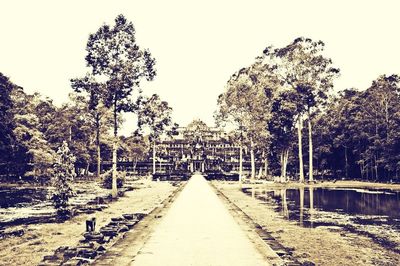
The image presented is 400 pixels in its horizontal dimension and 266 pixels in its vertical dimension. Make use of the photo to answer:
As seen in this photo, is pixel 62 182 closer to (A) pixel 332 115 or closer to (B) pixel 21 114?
(B) pixel 21 114

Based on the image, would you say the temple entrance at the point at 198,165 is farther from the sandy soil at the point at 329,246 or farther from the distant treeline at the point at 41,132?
the sandy soil at the point at 329,246

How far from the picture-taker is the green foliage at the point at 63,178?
2286 cm

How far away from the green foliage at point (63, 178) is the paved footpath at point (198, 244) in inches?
304

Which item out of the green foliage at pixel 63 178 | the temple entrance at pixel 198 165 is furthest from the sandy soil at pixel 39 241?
the temple entrance at pixel 198 165

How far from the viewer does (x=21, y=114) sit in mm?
56156

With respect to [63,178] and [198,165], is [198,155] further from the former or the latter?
[63,178]

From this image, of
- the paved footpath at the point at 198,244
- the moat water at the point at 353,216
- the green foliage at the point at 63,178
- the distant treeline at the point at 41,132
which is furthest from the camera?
the distant treeline at the point at 41,132

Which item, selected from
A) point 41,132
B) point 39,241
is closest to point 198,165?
point 41,132

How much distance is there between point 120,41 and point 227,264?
27.9 metres

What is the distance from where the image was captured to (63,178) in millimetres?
23734

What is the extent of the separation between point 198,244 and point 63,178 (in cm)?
1442

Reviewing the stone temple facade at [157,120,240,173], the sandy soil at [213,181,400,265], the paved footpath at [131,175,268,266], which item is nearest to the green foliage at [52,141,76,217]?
the paved footpath at [131,175,268,266]

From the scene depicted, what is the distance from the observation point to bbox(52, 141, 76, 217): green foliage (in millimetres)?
22859

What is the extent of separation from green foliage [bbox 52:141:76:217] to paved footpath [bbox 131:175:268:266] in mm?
7733
